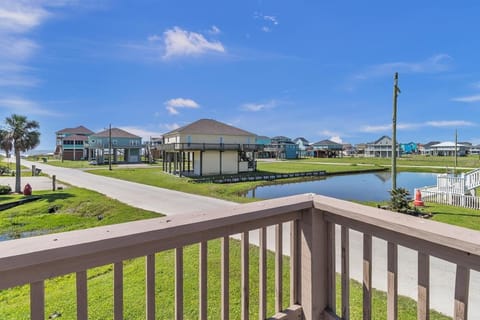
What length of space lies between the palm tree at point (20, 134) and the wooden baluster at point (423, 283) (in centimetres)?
1888

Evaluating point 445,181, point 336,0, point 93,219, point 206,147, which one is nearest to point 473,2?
point 336,0

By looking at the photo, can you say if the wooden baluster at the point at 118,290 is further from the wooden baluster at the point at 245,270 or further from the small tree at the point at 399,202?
the small tree at the point at 399,202

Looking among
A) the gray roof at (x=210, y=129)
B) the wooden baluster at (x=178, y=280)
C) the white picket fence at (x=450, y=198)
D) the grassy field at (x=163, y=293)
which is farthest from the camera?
the gray roof at (x=210, y=129)

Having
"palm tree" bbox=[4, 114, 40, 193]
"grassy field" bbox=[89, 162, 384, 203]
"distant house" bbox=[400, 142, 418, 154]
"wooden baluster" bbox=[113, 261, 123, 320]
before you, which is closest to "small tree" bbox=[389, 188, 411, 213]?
"grassy field" bbox=[89, 162, 384, 203]

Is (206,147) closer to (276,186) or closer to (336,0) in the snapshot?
(276,186)

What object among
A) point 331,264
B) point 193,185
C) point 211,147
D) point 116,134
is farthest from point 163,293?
point 116,134

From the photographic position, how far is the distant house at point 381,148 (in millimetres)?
72531

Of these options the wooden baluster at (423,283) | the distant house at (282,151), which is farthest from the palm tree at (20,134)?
the distant house at (282,151)

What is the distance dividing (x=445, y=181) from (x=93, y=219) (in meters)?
15.6

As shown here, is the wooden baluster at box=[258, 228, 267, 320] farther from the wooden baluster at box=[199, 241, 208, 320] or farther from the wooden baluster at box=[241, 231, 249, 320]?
the wooden baluster at box=[199, 241, 208, 320]

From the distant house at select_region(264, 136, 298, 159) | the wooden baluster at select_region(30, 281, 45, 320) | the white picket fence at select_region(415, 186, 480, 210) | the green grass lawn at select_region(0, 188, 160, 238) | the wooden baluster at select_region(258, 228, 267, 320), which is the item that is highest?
the distant house at select_region(264, 136, 298, 159)

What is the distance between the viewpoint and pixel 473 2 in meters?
9.23

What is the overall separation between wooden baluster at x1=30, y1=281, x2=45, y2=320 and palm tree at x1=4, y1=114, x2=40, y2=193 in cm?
1797

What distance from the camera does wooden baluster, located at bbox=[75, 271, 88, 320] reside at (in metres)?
1.03
